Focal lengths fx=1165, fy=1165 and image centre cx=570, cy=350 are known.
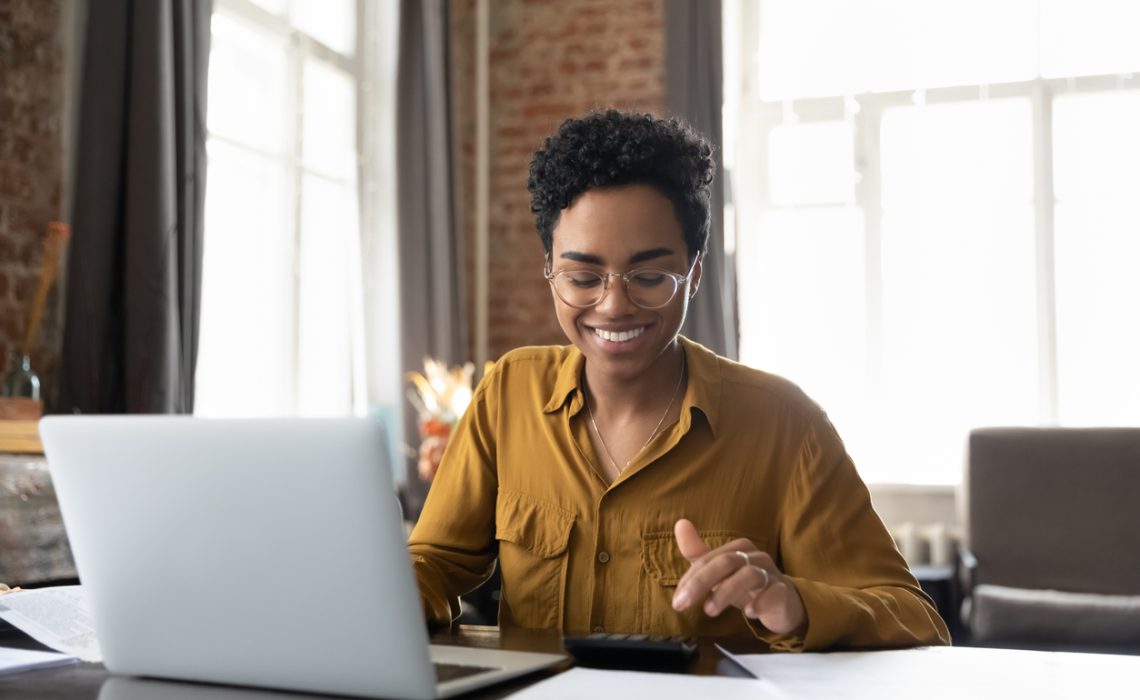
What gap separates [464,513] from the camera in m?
1.68

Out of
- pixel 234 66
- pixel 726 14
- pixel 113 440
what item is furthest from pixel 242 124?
pixel 113 440

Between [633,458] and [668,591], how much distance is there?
187mm

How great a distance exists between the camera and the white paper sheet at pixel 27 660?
1.17 meters

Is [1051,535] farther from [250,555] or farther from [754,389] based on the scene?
[250,555]

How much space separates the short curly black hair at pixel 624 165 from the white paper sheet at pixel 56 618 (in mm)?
776

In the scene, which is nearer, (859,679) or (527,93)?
(859,679)

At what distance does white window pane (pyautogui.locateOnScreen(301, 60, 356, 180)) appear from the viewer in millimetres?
4461

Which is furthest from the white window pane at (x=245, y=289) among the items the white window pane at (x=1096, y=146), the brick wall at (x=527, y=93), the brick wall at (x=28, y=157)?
the white window pane at (x=1096, y=146)

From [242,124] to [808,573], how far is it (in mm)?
3093

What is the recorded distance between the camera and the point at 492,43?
5.54 meters

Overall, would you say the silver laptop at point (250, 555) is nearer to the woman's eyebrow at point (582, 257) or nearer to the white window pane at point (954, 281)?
the woman's eyebrow at point (582, 257)

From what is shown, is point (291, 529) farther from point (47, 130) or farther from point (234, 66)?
point (234, 66)

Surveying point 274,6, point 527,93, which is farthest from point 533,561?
point 527,93

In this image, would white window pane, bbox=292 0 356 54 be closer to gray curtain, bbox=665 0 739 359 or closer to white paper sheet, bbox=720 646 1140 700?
gray curtain, bbox=665 0 739 359
